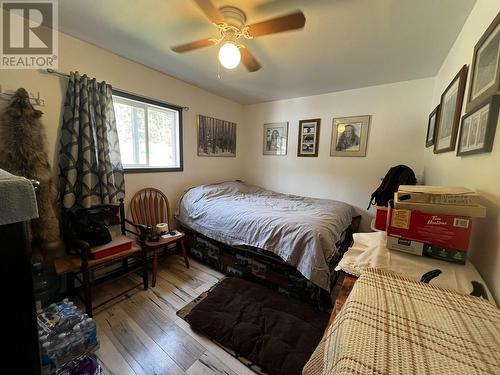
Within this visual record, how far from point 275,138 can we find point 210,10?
247 centimetres

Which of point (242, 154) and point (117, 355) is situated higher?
point (242, 154)

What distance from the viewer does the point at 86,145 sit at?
71.5 inches

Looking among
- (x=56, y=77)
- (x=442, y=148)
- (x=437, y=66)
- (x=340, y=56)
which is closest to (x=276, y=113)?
(x=340, y=56)

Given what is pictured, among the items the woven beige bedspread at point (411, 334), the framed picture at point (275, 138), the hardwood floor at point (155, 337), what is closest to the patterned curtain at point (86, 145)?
the hardwood floor at point (155, 337)

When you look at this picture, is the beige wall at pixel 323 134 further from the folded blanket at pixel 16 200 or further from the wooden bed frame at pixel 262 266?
the folded blanket at pixel 16 200

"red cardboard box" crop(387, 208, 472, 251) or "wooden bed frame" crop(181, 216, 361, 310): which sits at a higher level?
"red cardboard box" crop(387, 208, 472, 251)

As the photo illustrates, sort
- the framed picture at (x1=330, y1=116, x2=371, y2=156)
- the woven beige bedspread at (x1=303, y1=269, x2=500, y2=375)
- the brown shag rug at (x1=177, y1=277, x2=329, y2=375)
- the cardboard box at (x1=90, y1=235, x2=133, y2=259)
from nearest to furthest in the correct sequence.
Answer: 1. the woven beige bedspread at (x1=303, y1=269, x2=500, y2=375)
2. the brown shag rug at (x1=177, y1=277, x2=329, y2=375)
3. the cardboard box at (x1=90, y1=235, x2=133, y2=259)
4. the framed picture at (x1=330, y1=116, x2=371, y2=156)

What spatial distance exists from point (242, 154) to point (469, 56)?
3180 millimetres

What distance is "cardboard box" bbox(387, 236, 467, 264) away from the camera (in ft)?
2.76

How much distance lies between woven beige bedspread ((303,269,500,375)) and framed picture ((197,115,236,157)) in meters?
2.98

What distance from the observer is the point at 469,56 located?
1.30m

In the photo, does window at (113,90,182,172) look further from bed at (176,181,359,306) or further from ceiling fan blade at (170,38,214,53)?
ceiling fan blade at (170,38,214,53)

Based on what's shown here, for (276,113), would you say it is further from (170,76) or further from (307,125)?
(170,76)
